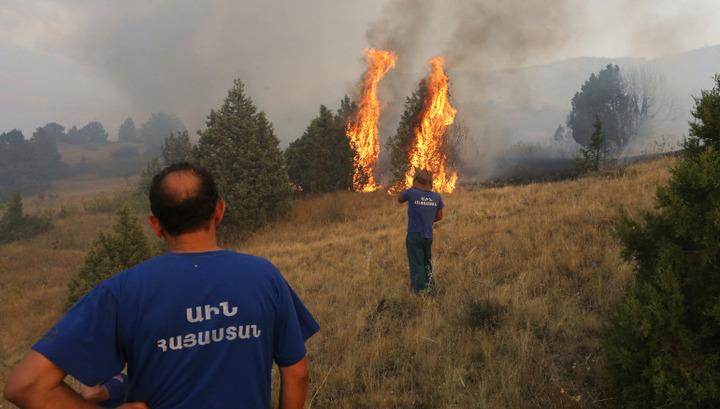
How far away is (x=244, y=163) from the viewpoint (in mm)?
22594

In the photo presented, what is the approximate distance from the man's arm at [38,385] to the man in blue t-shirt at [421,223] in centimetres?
561

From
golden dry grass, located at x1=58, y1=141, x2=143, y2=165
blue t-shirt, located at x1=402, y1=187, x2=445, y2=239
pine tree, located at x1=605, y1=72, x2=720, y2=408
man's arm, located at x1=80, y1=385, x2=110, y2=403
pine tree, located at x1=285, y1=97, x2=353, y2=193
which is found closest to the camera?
man's arm, located at x1=80, y1=385, x2=110, y2=403

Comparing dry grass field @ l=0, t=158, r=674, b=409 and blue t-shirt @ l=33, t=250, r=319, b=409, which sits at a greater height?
blue t-shirt @ l=33, t=250, r=319, b=409

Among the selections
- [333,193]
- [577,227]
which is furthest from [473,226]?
[333,193]

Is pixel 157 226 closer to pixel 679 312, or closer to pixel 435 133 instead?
pixel 679 312

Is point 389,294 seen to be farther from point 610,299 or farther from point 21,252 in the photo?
point 21,252

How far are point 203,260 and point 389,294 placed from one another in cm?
524

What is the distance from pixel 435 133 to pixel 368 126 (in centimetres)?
507

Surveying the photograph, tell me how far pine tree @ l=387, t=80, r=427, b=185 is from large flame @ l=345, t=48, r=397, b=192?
1.61 m

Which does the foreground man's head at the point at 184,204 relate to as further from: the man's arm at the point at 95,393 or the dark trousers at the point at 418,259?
the dark trousers at the point at 418,259

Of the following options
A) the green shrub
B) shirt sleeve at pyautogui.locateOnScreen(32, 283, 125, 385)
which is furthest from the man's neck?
the green shrub

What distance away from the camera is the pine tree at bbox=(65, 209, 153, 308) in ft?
39.7

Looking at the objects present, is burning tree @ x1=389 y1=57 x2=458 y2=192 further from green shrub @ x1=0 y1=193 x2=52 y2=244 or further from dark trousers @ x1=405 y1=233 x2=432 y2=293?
green shrub @ x1=0 y1=193 x2=52 y2=244

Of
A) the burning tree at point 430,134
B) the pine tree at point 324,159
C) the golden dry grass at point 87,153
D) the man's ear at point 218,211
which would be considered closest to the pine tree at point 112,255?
the man's ear at point 218,211
